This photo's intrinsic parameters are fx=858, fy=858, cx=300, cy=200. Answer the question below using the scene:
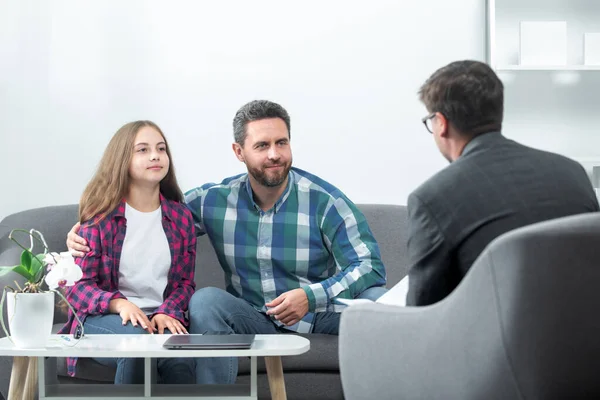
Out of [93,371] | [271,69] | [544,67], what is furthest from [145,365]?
[544,67]

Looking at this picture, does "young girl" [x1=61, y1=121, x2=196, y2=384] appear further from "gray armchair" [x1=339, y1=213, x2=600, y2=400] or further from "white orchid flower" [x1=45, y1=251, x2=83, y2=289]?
"gray armchair" [x1=339, y1=213, x2=600, y2=400]

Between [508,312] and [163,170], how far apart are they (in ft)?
5.17

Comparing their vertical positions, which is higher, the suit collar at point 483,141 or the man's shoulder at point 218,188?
the suit collar at point 483,141

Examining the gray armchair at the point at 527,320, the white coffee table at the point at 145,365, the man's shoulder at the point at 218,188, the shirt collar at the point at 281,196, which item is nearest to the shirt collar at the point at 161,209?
the man's shoulder at the point at 218,188

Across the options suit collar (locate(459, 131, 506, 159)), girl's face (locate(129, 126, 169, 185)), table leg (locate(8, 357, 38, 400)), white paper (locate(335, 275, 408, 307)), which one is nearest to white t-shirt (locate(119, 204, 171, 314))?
girl's face (locate(129, 126, 169, 185))

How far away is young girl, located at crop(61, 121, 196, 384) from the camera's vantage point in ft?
8.76

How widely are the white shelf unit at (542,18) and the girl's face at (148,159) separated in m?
1.43

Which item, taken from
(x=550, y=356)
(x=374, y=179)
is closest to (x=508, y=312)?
(x=550, y=356)

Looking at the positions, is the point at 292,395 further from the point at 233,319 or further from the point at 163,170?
the point at 163,170

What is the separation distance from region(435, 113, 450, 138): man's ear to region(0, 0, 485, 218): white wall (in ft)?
5.45

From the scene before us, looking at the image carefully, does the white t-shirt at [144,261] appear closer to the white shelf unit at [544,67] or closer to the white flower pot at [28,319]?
the white flower pot at [28,319]

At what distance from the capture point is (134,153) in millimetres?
2855

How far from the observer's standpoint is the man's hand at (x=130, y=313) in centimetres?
255

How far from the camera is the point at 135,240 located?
9.29ft
